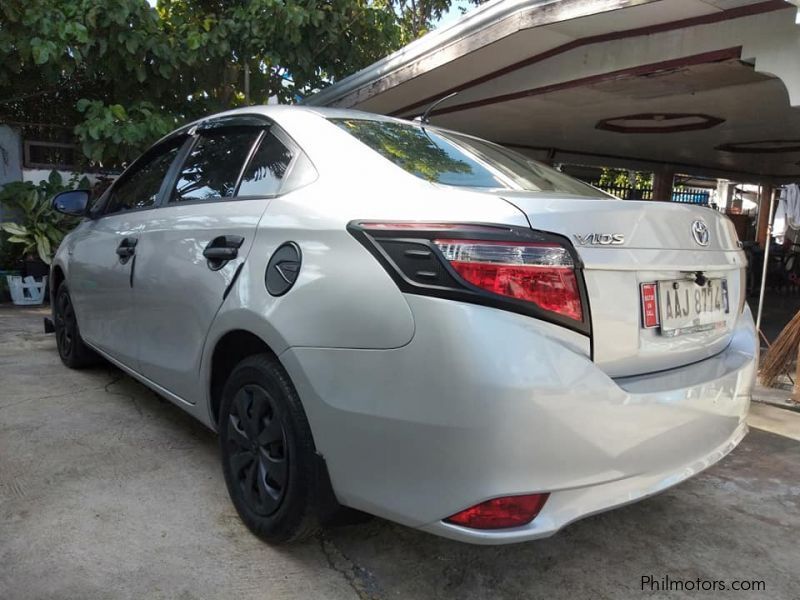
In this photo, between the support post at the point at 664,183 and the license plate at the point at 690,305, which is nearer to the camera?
the license plate at the point at 690,305

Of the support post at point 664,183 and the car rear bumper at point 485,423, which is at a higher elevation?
the support post at point 664,183

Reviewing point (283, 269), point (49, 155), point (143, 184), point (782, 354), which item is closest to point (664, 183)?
point (782, 354)

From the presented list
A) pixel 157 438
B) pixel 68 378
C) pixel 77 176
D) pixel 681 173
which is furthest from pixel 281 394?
pixel 681 173

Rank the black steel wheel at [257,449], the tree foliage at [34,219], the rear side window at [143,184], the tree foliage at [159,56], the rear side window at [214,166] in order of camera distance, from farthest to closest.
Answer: the tree foliage at [34,219], the tree foliage at [159,56], the rear side window at [143,184], the rear side window at [214,166], the black steel wheel at [257,449]

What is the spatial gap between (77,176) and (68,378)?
4.90 metres

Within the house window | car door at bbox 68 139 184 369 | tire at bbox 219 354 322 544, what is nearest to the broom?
tire at bbox 219 354 322 544

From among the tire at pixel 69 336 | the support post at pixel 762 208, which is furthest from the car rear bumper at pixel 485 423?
the support post at pixel 762 208

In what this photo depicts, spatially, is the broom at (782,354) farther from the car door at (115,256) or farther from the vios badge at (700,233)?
the car door at (115,256)

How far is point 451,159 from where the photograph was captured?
2.38 m

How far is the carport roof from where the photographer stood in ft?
13.3

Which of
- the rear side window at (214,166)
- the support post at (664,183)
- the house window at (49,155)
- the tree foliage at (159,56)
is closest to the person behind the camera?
the rear side window at (214,166)

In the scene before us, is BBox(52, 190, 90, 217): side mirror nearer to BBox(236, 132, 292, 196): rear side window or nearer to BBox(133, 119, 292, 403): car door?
BBox(133, 119, 292, 403): car door

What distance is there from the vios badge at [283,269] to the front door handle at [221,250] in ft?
0.82

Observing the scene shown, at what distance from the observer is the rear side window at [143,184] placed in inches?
129
